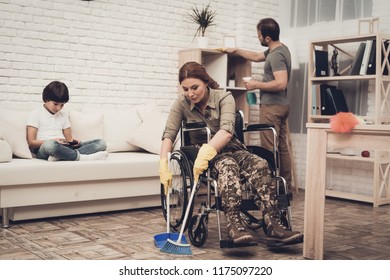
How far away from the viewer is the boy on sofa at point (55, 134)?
365 centimetres

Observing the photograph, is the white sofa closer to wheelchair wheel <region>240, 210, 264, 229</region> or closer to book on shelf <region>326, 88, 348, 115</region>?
wheelchair wheel <region>240, 210, 264, 229</region>

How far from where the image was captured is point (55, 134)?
387 cm

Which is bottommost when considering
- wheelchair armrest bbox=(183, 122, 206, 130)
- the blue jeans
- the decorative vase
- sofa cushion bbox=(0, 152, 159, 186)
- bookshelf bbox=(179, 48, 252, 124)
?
sofa cushion bbox=(0, 152, 159, 186)

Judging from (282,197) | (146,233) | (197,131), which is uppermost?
(197,131)

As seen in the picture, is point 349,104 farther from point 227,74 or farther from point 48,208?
point 48,208

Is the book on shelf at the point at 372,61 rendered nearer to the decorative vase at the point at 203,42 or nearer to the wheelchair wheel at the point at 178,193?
the decorative vase at the point at 203,42

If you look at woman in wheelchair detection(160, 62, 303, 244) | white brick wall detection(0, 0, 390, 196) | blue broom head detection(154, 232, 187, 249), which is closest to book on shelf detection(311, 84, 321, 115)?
white brick wall detection(0, 0, 390, 196)

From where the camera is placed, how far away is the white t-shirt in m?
3.80

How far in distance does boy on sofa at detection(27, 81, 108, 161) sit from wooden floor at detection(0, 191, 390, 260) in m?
0.46

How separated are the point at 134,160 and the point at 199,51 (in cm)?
146

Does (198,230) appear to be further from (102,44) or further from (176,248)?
(102,44)

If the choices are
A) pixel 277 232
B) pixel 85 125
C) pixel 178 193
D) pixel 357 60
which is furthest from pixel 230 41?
pixel 277 232

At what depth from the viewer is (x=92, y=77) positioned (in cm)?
459
